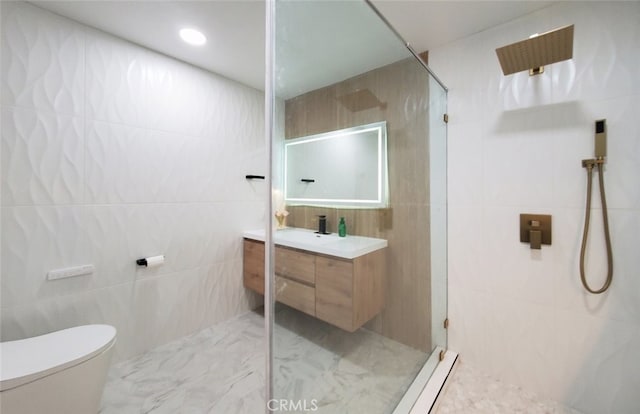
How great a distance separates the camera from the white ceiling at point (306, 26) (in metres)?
1.04

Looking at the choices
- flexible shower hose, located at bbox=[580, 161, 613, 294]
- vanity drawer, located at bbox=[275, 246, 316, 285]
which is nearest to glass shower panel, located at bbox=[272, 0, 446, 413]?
vanity drawer, located at bbox=[275, 246, 316, 285]

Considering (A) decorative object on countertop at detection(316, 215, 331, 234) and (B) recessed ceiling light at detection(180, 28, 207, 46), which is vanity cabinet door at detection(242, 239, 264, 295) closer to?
(A) decorative object on countertop at detection(316, 215, 331, 234)

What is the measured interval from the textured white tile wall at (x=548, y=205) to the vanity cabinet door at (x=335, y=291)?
0.88m

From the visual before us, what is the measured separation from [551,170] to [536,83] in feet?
1.60

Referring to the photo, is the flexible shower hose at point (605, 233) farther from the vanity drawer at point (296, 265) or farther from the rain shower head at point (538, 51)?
the vanity drawer at point (296, 265)

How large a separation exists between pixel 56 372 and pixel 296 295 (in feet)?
3.62

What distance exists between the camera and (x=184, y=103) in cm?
197

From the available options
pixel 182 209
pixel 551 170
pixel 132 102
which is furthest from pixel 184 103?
pixel 551 170

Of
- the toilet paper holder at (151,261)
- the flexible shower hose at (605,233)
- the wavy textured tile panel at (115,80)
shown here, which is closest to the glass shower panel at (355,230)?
the flexible shower hose at (605,233)

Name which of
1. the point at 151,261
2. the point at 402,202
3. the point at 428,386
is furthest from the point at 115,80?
the point at 428,386

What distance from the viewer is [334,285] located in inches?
47.6

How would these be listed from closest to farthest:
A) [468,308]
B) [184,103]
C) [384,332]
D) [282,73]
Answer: [282,73]
[384,332]
[468,308]
[184,103]

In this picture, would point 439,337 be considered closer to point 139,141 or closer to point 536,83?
point 536,83

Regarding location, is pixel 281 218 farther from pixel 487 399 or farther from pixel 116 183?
pixel 487 399
